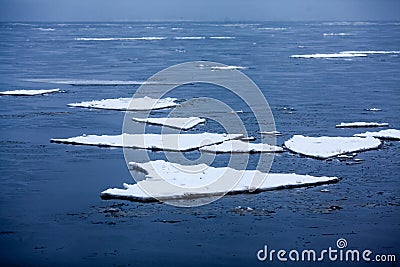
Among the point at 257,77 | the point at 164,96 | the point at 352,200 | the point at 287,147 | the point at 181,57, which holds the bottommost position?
the point at 352,200

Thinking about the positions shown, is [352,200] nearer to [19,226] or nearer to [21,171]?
[19,226]

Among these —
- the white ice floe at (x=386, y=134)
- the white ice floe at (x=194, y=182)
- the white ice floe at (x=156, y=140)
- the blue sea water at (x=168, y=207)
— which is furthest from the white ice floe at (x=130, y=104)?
the white ice floe at (x=194, y=182)

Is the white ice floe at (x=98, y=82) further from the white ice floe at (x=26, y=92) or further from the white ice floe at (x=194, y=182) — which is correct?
the white ice floe at (x=194, y=182)

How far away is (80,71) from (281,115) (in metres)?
14.4

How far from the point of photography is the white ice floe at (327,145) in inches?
505

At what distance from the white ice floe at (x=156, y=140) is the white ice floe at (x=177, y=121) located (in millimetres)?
908

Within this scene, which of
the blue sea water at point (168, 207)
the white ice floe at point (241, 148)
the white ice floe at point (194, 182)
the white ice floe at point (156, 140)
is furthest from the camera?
the white ice floe at point (156, 140)

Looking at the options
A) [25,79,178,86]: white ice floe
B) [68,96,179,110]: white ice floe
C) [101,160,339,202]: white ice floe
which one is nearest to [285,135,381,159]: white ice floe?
[101,160,339,202]: white ice floe

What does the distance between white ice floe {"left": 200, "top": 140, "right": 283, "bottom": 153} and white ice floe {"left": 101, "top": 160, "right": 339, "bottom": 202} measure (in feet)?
4.34

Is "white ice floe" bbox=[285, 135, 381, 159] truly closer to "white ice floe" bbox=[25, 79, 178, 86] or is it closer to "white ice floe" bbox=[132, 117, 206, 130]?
"white ice floe" bbox=[132, 117, 206, 130]

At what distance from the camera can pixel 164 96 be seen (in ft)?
69.6

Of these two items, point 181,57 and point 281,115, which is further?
point 181,57

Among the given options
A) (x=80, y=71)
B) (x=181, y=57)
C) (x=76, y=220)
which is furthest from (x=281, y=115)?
(x=181, y=57)

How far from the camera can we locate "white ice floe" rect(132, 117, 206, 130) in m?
15.3
